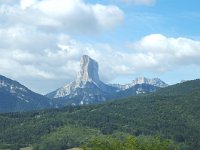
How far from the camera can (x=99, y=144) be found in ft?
377

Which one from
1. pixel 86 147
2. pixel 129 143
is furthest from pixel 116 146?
pixel 86 147

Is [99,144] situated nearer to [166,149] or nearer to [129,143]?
[129,143]

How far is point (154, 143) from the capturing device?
114875 mm

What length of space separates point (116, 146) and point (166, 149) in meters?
12.9

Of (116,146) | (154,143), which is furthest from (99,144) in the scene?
(154,143)

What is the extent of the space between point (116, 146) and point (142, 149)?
6570 mm

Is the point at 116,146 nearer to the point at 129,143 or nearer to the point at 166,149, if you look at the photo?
the point at 129,143

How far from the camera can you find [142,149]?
366ft

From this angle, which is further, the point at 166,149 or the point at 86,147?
the point at 86,147

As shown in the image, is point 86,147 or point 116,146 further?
point 86,147

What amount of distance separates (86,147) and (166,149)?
22124 mm

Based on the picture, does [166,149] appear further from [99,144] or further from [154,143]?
[99,144]

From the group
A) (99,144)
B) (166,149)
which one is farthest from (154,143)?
(99,144)

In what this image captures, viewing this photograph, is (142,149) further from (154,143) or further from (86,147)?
(86,147)
